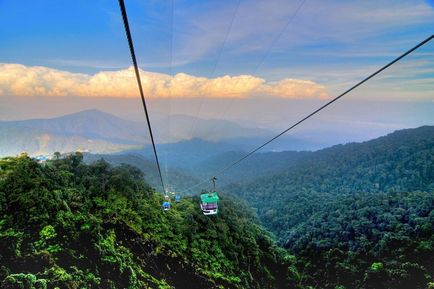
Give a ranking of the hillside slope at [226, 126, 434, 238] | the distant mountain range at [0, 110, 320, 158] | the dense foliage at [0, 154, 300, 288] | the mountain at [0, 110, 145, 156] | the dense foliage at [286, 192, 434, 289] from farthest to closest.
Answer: the distant mountain range at [0, 110, 320, 158]
the mountain at [0, 110, 145, 156]
the hillside slope at [226, 126, 434, 238]
the dense foliage at [286, 192, 434, 289]
the dense foliage at [0, 154, 300, 288]

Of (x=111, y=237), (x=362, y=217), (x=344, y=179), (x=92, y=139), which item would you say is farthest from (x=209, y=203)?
(x=92, y=139)

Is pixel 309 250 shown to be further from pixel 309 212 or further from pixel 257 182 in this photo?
pixel 257 182

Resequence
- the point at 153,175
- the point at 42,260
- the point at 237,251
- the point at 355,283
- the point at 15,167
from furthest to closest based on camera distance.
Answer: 1. the point at 153,175
2. the point at 355,283
3. the point at 237,251
4. the point at 15,167
5. the point at 42,260

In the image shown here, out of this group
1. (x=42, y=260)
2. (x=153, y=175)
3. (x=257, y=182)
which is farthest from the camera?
(x=257, y=182)

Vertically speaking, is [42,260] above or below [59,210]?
below

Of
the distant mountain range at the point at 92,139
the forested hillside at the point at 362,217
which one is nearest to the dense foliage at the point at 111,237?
the forested hillside at the point at 362,217

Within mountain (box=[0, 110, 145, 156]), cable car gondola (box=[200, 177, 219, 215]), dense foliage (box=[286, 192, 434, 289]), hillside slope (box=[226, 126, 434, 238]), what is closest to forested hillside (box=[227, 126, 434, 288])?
dense foliage (box=[286, 192, 434, 289])

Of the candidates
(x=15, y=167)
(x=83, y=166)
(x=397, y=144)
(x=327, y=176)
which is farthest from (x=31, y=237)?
(x=397, y=144)

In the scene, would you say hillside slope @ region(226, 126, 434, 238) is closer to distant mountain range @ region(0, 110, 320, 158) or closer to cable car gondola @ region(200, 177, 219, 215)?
cable car gondola @ region(200, 177, 219, 215)
